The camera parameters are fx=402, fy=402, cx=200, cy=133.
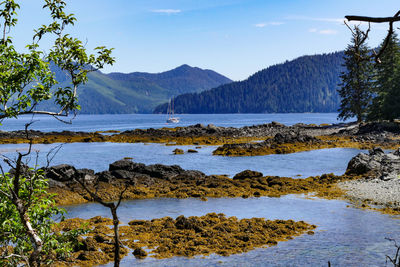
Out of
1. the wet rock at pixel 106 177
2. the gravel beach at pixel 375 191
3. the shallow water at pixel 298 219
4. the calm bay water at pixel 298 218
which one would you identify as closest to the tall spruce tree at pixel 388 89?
the calm bay water at pixel 298 218

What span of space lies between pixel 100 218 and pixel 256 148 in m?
38.2

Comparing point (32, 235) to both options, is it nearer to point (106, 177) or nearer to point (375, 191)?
point (375, 191)

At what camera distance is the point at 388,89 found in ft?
252

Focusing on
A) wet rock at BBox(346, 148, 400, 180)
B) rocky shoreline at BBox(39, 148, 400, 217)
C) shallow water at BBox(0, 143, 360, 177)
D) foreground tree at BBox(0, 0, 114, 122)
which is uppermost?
foreground tree at BBox(0, 0, 114, 122)

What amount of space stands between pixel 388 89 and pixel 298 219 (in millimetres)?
65093

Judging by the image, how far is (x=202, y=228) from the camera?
18812 mm

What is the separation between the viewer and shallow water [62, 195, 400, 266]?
598 inches

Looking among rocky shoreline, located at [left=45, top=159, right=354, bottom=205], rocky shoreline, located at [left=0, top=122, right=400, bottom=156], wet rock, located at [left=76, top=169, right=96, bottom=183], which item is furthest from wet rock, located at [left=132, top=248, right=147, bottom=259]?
rocky shoreline, located at [left=0, top=122, right=400, bottom=156]

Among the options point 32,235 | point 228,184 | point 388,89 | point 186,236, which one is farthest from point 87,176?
point 388,89

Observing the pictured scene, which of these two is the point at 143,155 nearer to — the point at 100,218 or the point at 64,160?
the point at 64,160

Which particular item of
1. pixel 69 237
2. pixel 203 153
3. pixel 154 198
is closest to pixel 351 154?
pixel 203 153

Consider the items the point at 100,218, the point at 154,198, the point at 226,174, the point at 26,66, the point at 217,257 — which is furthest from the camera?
the point at 226,174

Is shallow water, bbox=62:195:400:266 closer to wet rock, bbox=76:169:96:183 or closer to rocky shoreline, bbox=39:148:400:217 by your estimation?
rocky shoreline, bbox=39:148:400:217

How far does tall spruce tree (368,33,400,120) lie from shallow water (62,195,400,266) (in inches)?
2113
